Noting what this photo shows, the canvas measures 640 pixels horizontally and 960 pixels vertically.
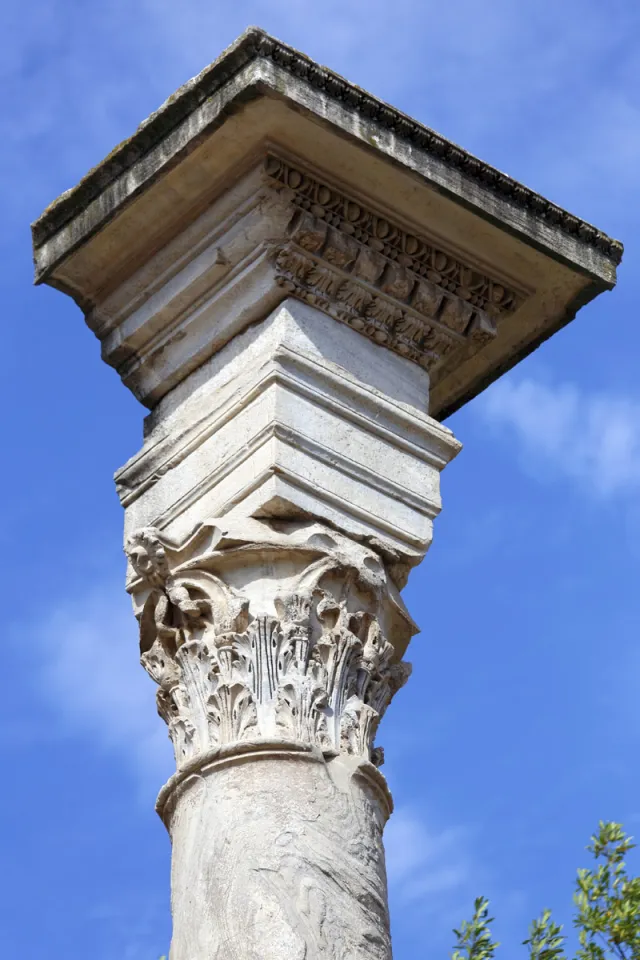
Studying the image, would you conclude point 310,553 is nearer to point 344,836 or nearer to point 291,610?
Answer: point 291,610

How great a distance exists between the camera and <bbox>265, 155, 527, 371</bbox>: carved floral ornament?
7809 millimetres

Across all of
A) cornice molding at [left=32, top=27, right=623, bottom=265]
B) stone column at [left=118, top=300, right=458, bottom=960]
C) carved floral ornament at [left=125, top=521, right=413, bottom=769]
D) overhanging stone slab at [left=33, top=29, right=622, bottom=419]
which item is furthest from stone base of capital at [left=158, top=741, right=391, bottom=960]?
cornice molding at [left=32, top=27, right=623, bottom=265]

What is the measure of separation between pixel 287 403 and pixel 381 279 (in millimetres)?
973

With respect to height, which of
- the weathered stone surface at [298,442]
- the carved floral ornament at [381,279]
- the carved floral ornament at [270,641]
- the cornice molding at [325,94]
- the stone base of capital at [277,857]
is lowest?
the stone base of capital at [277,857]

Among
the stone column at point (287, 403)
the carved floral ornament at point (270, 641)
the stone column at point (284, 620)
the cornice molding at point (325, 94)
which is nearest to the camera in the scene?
the stone column at point (284, 620)

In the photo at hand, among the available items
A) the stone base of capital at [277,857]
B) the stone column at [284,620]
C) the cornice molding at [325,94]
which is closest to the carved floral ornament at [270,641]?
the stone column at [284,620]

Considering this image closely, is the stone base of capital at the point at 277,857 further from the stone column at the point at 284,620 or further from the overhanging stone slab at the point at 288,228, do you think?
the overhanging stone slab at the point at 288,228

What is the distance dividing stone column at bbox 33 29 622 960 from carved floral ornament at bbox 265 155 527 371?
10 millimetres

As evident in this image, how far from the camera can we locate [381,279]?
26.3ft

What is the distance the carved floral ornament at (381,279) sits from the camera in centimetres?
781

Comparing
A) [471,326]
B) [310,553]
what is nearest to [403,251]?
[471,326]

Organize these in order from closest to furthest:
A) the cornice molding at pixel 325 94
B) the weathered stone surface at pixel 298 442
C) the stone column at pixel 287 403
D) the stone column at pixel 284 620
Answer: the stone column at pixel 284 620 → the stone column at pixel 287 403 → the weathered stone surface at pixel 298 442 → the cornice molding at pixel 325 94

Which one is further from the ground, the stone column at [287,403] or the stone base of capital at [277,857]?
the stone column at [287,403]

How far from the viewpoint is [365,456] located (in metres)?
7.44
